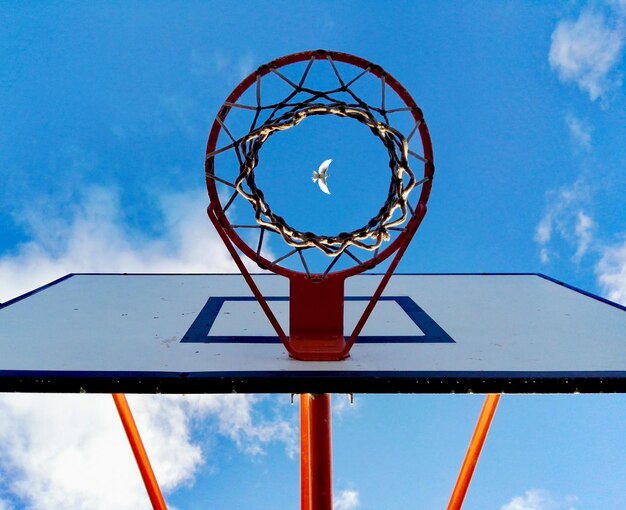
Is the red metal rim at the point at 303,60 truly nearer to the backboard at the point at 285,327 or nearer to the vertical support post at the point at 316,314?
the vertical support post at the point at 316,314

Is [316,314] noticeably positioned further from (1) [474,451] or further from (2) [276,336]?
(1) [474,451]

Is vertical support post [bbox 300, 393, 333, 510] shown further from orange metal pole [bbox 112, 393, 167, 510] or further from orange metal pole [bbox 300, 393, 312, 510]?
orange metal pole [bbox 112, 393, 167, 510]

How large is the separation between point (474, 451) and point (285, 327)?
4.79 feet

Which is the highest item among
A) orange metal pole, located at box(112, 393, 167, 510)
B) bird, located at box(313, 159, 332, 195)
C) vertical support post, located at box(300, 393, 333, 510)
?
bird, located at box(313, 159, 332, 195)

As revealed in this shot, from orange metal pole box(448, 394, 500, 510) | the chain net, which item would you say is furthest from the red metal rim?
orange metal pole box(448, 394, 500, 510)

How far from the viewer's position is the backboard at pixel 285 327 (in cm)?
219

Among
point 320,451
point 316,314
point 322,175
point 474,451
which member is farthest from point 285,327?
point 474,451

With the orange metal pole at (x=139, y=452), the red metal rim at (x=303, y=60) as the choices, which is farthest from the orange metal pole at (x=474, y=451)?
the orange metal pole at (x=139, y=452)

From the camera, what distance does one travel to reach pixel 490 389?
85.9 inches

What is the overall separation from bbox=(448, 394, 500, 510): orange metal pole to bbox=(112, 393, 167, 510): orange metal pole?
177 centimetres

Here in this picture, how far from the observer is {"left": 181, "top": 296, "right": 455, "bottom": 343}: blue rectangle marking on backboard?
263 centimetres

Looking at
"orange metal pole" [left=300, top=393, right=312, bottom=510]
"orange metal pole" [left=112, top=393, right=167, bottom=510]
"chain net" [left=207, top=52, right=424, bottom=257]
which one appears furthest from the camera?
"orange metal pole" [left=300, top=393, right=312, bottom=510]

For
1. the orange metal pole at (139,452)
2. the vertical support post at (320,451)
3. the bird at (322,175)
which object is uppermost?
the bird at (322,175)

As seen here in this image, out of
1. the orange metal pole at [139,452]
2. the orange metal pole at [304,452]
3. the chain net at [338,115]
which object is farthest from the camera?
the orange metal pole at [304,452]
